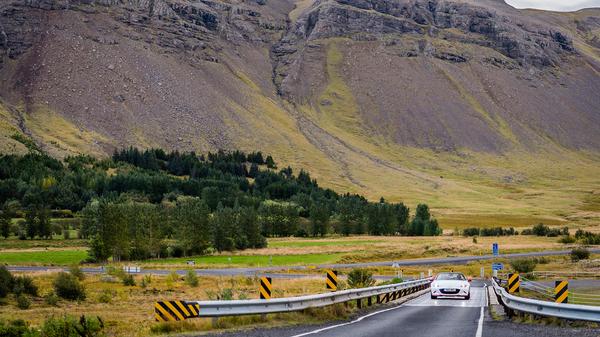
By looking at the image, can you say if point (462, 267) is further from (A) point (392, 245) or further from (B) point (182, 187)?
(B) point (182, 187)

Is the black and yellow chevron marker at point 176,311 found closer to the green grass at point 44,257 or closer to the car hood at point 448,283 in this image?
the car hood at point 448,283

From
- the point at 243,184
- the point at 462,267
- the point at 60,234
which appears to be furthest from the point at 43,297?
the point at 243,184

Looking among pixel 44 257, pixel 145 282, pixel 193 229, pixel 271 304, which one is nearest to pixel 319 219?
pixel 193 229

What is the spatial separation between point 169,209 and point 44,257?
44.9 metres

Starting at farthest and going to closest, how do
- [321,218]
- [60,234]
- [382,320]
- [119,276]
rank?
[321,218] → [60,234] → [119,276] → [382,320]

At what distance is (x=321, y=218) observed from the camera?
142m

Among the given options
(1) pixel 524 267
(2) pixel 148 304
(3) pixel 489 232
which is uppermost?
(3) pixel 489 232

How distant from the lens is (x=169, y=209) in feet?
442

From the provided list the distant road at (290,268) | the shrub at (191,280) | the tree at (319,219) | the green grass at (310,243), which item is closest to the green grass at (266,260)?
the distant road at (290,268)

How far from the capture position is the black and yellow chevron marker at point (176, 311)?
20.1 metres

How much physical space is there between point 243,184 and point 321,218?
57.2 meters

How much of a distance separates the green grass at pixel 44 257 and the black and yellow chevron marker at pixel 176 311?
67530 mm

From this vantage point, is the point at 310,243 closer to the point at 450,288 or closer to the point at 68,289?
the point at 68,289

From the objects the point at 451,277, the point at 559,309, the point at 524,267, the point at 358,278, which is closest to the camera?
the point at 559,309
